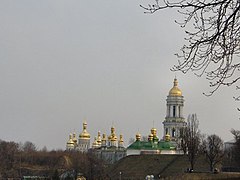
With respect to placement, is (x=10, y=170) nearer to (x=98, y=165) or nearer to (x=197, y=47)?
(x=98, y=165)

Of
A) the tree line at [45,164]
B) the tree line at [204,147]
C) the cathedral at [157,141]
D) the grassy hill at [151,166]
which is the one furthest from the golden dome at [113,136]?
the tree line at [204,147]

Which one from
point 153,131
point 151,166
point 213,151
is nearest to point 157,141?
point 153,131

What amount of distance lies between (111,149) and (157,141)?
1359 cm

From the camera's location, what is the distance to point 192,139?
56.8m

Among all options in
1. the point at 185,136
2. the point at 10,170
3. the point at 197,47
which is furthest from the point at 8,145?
the point at 197,47

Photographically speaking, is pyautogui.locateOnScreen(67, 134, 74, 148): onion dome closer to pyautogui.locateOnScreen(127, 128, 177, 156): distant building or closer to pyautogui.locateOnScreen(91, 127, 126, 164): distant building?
pyautogui.locateOnScreen(91, 127, 126, 164): distant building

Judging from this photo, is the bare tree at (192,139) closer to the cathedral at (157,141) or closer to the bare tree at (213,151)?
the bare tree at (213,151)

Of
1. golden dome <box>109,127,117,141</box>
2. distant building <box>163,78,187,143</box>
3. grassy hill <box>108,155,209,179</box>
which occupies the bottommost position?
grassy hill <box>108,155,209,179</box>

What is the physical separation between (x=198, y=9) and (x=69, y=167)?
6212 cm

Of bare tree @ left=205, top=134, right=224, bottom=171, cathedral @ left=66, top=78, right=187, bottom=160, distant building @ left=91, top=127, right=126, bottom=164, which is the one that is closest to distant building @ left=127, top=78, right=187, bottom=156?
cathedral @ left=66, top=78, right=187, bottom=160

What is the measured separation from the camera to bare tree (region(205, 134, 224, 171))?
2269 inches

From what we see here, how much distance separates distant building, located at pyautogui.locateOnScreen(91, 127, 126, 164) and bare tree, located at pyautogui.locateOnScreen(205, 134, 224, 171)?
26669mm

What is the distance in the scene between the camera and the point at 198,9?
705 centimetres

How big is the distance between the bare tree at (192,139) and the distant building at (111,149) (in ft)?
97.3
